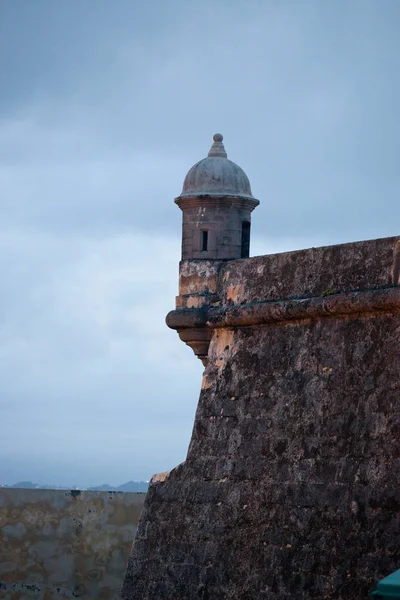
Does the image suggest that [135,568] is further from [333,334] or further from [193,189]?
[193,189]

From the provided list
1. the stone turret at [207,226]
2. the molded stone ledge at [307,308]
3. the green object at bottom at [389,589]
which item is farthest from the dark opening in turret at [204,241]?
the green object at bottom at [389,589]

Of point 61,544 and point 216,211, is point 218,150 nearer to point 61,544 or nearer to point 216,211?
point 216,211

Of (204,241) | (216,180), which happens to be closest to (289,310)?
(204,241)

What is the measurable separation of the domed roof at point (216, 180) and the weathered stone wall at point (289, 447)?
41.2 inches

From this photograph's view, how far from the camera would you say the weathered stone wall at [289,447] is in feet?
27.3

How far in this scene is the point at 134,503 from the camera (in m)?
11.7

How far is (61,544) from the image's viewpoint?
11.6 m

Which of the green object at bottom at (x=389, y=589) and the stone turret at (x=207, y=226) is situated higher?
the stone turret at (x=207, y=226)

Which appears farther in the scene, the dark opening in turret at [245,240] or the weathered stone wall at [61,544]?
the weathered stone wall at [61,544]

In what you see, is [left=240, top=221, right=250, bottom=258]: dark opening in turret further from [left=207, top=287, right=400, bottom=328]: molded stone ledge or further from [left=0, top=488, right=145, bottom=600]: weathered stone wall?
[left=0, top=488, right=145, bottom=600]: weathered stone wall

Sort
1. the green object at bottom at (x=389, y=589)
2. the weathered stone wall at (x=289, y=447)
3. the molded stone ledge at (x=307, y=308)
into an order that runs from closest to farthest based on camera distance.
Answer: the green object at bottom at (x=389, y=589), the weathered stone wall at (x=289, y=447), the molded stone ledge at (x=307, y=308)

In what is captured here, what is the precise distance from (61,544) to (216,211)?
3.20 meters

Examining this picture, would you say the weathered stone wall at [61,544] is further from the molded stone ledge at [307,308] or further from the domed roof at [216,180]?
the domed roof at [216,180]

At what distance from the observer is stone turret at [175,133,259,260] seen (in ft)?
35.7
